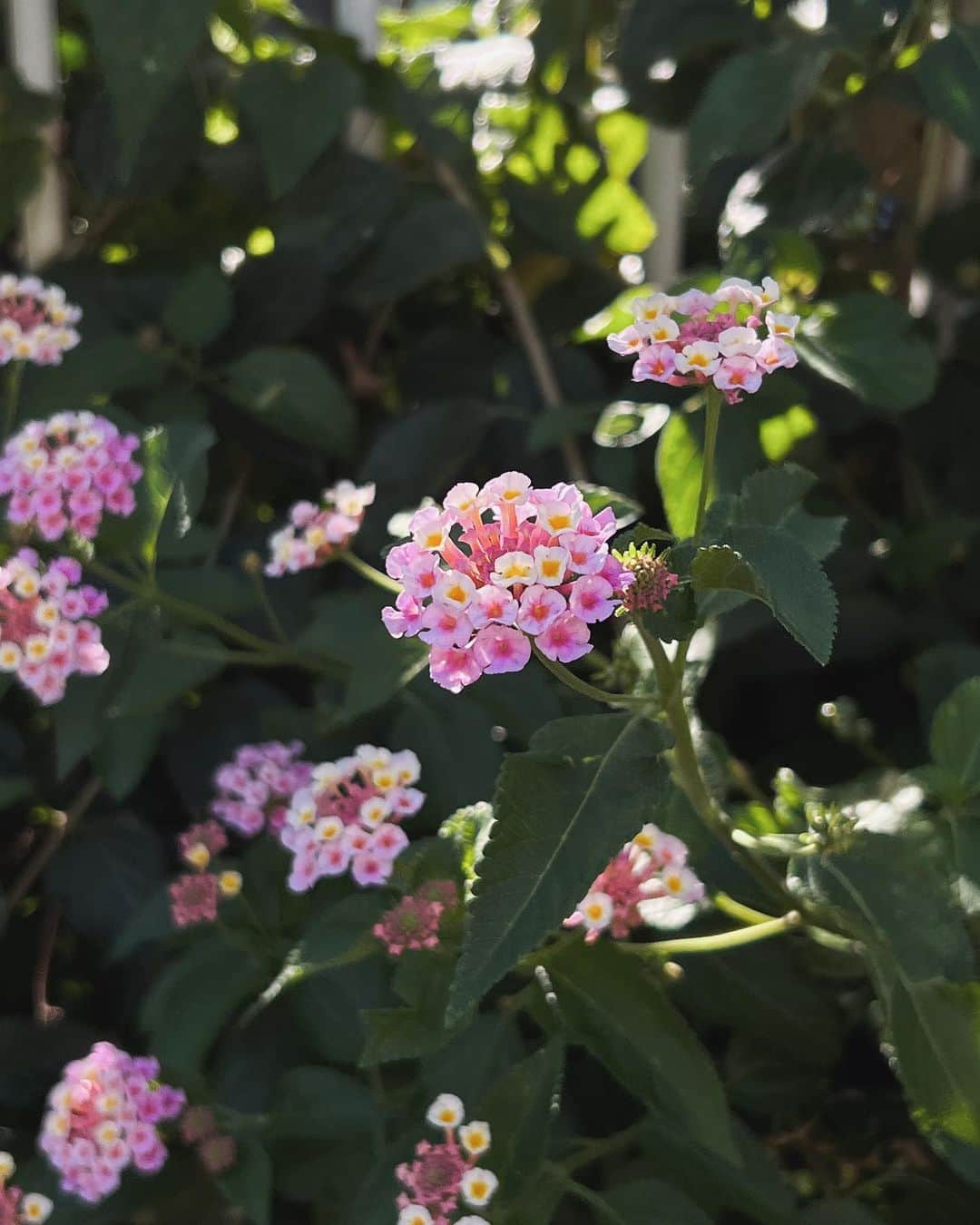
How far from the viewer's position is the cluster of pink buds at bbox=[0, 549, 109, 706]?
744mm

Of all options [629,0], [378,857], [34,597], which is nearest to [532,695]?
[378,857]

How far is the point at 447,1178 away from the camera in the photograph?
63cm

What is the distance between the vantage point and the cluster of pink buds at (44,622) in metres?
0.74

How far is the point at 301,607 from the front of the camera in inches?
41.8

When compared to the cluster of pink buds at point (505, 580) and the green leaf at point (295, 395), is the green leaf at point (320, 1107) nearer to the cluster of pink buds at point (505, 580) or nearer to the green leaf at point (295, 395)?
the cluster of pink buds at point (505, 580)

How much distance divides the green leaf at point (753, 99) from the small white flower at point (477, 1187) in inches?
28.6

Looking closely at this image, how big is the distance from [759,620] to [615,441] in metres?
0.17

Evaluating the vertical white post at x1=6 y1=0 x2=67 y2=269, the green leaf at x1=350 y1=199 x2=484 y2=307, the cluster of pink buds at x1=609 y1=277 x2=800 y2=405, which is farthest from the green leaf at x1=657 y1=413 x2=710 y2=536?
the vertical white post at x1=6 y1=0 x2=67 y2=269

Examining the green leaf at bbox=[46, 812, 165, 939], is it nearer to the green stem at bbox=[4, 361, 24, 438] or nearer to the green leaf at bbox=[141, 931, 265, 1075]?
the green leaf at bbox=[141, 931, 265, 1075]

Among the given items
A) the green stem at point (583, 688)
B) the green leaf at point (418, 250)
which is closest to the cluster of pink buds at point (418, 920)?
the green stem at point (583, 688)

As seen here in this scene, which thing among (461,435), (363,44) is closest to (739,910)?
(461,435)

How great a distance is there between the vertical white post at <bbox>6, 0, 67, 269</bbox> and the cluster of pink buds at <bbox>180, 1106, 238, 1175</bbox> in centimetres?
82

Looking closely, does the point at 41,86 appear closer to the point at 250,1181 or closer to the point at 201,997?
the point at 201,997

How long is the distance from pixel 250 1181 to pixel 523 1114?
20 centimetres
